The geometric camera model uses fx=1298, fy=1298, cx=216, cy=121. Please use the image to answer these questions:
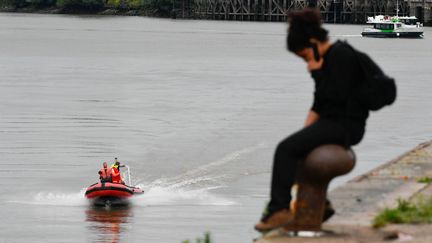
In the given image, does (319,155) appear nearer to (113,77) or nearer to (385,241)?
(385,241)

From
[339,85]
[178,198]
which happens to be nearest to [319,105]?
[339,85]

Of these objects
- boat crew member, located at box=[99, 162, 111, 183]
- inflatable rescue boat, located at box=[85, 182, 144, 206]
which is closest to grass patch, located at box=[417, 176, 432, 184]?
inflatable rescue boat, located at box=[85, 182, 144, 206]

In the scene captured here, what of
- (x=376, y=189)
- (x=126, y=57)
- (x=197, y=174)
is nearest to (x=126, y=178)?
(x=197, y=174)

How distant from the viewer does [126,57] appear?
148 meters

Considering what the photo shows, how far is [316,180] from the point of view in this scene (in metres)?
10.4

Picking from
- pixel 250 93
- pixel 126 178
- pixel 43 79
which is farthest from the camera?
pixel 43 79

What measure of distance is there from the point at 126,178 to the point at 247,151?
8.24 m

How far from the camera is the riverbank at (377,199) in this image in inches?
405

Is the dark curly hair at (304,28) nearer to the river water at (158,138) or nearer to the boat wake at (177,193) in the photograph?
the river water at (158,138)

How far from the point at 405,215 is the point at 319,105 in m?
1.36

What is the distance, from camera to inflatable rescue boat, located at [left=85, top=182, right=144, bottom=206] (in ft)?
142

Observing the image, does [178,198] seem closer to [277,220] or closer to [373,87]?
[277,220]

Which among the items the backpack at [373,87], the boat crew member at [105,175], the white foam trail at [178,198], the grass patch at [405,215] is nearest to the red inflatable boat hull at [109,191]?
the boat crew member at [105,175]

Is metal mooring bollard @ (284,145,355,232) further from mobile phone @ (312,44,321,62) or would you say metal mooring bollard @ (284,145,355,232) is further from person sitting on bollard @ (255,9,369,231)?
mobile phone @ (312,44,321,62)
